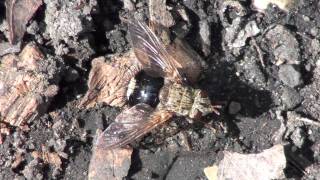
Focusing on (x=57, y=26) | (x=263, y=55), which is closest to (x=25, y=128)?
(x=57, y=26)

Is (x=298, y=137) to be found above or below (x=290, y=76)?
below

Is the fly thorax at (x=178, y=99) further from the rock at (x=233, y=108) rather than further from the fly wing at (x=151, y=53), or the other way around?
the rock at (x=233, y=108)

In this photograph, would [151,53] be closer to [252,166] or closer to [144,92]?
[144,92]

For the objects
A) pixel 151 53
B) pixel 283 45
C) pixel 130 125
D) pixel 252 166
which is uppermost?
pixel 283 45

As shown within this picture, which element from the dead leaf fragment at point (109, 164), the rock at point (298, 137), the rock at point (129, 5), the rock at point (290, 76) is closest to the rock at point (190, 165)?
the dead leaf fragment at point (109, 164)

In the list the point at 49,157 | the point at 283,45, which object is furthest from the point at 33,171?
the point at 283,45
